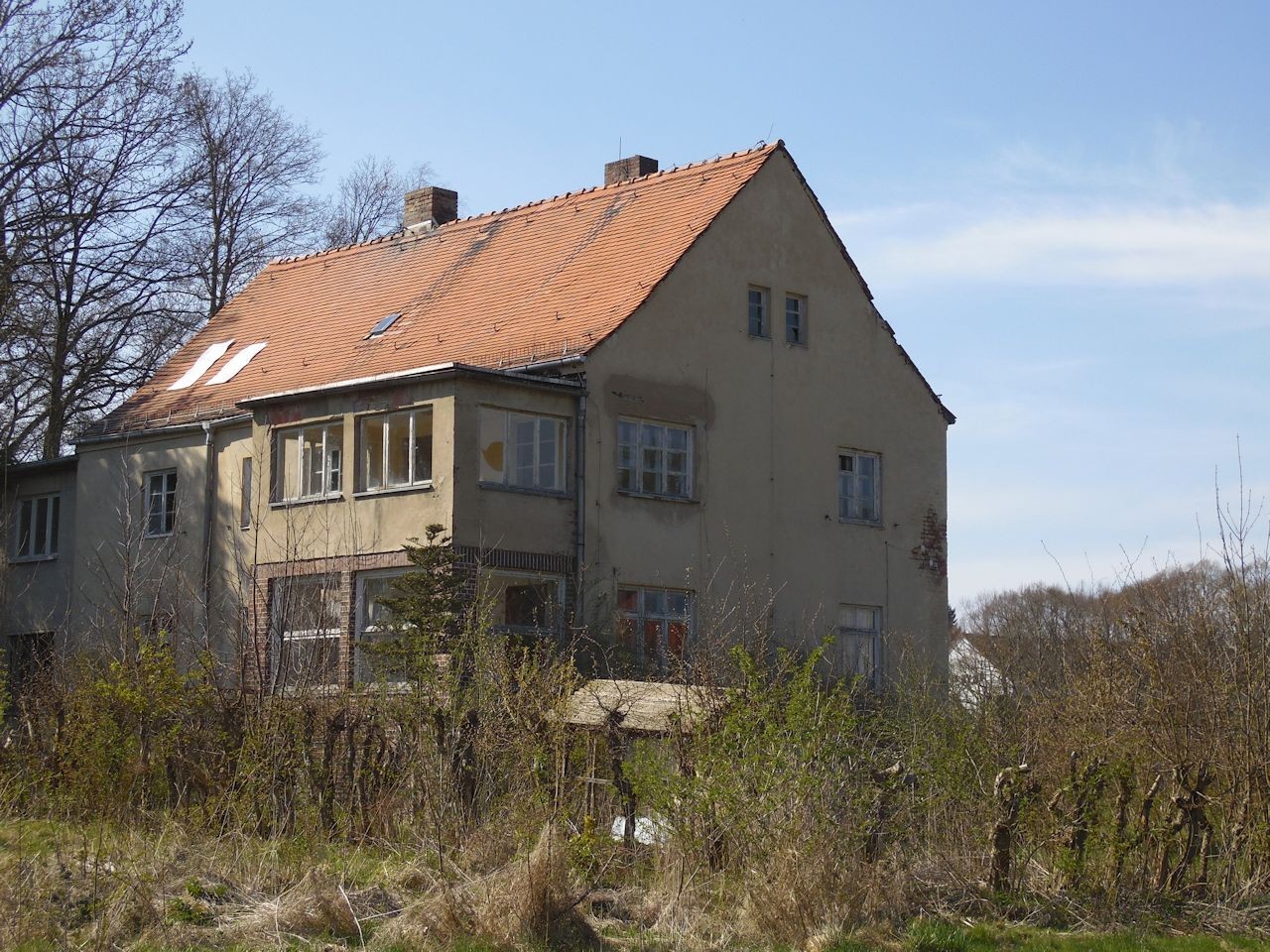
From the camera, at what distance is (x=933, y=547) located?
31766 mm

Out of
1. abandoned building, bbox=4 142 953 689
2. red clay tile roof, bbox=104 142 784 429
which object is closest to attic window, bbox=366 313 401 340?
abandoned building, bbox=4 142 953 689

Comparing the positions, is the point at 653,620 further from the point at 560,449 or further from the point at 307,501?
the point at 307,501

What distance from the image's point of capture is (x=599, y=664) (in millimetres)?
24906

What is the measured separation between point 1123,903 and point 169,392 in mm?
24216

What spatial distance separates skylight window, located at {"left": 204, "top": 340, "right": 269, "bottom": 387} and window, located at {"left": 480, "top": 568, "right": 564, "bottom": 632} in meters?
9.47

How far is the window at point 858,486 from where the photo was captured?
1206 inches

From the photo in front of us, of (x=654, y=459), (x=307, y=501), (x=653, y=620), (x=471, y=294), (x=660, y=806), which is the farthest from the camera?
(x=471, y=294)

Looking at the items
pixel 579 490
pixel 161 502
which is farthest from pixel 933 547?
pixel 161 502

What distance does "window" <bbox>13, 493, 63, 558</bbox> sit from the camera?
112ft

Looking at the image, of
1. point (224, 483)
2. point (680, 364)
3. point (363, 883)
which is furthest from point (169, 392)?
point (363, 883)

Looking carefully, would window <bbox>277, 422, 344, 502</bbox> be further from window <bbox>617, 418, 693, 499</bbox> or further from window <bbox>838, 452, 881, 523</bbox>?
window <bbox>838, 452, 881, 523</bbox>

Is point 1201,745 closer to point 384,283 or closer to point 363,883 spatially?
point 363,883

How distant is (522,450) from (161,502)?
8555 mm

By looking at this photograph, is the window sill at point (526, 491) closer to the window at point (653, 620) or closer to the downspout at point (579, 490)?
the downspout at point (579, 490)
